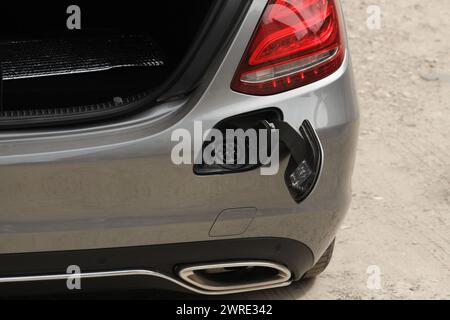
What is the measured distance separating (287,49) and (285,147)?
0.25 meters

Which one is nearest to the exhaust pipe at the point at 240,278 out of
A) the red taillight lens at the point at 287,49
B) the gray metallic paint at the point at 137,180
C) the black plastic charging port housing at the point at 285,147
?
the gray metallic paint at the point at 137,180

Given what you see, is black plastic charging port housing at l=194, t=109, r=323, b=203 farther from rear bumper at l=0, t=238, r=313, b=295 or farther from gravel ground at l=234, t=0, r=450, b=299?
gravel ground at l=234, t=0, r=450, b=299

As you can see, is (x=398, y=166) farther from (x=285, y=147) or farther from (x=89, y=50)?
(x=285, y=147)

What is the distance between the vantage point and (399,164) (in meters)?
4.26

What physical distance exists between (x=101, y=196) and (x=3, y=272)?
1.10ft

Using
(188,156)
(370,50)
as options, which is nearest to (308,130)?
(188,156)

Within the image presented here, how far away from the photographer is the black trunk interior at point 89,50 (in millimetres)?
3160

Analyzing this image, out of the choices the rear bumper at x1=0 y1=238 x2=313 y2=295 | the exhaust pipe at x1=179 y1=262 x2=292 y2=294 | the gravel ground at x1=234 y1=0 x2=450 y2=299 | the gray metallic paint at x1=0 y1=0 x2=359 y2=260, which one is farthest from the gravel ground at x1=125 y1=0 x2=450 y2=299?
the gray metallic paint at x1=0 y1=0 x2=359 y2=260

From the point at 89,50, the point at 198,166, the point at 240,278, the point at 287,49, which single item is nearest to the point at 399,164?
the point at 89,50

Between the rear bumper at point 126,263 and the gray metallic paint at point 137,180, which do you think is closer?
the gray metallic paint at point 137,180

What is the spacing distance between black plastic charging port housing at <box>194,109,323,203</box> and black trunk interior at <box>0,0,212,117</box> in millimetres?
301

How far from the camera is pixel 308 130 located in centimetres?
262

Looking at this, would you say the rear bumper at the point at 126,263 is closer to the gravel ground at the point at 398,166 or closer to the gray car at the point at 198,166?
the gray car at the point at 198,166

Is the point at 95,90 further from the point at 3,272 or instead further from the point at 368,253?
the point at 368,253
